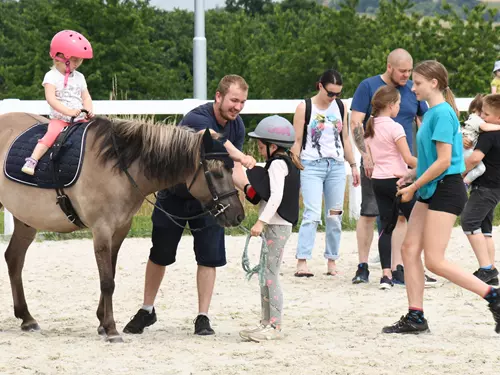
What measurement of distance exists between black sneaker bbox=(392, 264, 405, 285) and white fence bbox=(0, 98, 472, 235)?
102 inches

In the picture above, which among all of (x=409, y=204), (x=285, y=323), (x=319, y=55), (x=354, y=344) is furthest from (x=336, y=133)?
(x=319, y=55)

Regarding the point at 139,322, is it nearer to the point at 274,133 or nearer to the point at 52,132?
the point at 52,132

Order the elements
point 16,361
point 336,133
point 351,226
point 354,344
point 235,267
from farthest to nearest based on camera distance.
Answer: point 351,226 < point 235,267 < point 336,133 < point 354,344 < point 16,361

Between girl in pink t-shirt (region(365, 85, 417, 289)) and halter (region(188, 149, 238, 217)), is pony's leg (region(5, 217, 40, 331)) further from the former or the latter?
girl in pink t-shirt (region(365, 85, 417, 289))

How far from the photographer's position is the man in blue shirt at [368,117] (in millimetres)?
8531

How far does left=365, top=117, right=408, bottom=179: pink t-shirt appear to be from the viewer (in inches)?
321

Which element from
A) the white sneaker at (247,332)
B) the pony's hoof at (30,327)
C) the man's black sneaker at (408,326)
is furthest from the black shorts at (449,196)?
the pony's hoof at (30,327)

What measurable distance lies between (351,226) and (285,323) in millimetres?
5141

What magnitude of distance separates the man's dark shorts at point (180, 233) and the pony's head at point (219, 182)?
41 centimetres

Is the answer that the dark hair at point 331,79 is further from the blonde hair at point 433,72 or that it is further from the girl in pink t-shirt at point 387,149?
the blonde hair at point 433,72

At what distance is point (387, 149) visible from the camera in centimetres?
825

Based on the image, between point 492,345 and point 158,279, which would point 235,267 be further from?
point 492,345

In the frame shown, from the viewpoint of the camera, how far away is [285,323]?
23.4 feet

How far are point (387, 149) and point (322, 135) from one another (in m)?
0.95
